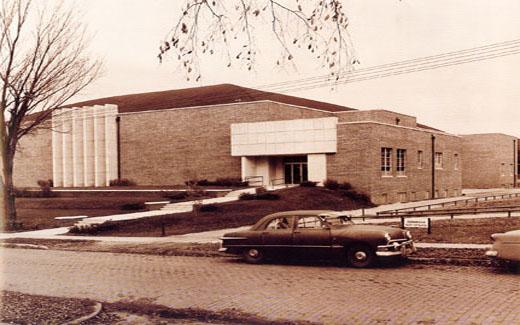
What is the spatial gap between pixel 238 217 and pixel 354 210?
11.1 m

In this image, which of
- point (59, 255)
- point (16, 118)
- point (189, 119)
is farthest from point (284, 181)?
point (59, 255)

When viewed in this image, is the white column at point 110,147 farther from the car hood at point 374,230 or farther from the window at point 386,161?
the car hood at point 374,230

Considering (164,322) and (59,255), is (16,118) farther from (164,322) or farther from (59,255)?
(164,322)

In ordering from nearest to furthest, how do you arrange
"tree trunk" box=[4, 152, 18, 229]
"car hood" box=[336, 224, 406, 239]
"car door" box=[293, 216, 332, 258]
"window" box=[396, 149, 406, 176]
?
"car hood" box=[336, 224, 406, 239]
"car door" box=[293, 216, 332, 258]
"tree trunk" box=[4, 152, 18, 229]
"window" box=[396, 149, 406, 176]

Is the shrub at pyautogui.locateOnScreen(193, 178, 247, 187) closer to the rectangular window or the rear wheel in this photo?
the rectangular window

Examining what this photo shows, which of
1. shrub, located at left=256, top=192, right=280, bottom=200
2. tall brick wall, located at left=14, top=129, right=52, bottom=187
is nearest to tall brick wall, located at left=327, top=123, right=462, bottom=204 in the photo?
shrub, located at left=256, top=192, right=280, bottom=200

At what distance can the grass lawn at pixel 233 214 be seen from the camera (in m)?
25.7

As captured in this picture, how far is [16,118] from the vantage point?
91.7 feet

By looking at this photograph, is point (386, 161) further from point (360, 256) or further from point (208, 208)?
point (360, 256)

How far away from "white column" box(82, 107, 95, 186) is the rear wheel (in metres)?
46.6

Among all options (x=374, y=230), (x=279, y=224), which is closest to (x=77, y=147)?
(x=279, y=224)

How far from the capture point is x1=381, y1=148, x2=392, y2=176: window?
43781mm

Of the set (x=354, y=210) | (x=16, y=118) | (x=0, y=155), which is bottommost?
(x=354, y=210)

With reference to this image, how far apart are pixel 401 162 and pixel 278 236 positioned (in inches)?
1348
